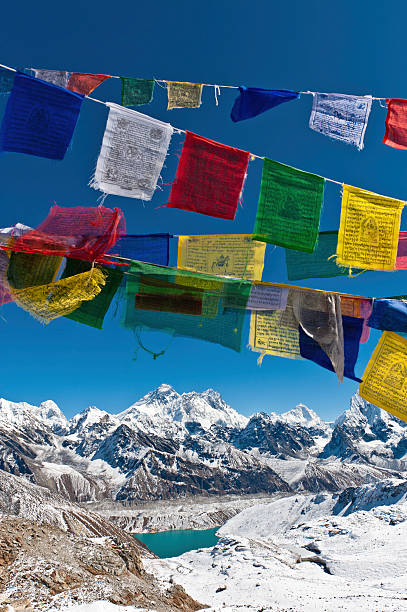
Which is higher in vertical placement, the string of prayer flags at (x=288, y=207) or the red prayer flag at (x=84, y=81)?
the red prayer flag at (x=84, y=81)

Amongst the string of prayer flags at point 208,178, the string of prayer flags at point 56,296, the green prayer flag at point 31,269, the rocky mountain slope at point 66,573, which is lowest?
the rocky mountain slope at point 66,573

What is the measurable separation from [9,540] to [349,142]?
1985 centimetres

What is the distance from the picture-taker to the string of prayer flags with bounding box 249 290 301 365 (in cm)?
528

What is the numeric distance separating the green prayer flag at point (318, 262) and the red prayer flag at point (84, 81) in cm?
→ 344

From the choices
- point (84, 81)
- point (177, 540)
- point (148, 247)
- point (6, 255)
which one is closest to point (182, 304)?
point (148, 247)

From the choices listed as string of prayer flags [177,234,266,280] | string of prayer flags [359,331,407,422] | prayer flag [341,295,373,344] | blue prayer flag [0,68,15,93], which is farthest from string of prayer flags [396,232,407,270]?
blue prayer flag [0,68,15,93]

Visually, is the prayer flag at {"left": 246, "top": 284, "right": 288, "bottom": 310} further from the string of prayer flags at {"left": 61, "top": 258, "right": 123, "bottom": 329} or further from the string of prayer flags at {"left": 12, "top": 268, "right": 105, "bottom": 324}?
the string of prayer flags at {"left": 12, "top": 268, "right": 105, "bottom": 324}

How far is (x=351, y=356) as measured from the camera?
5.41 m

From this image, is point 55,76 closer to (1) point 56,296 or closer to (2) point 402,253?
(1) point 56,296

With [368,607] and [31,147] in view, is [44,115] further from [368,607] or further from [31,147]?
[368,607]

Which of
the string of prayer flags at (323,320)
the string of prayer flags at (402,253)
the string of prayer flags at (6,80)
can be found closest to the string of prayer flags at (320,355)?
the string of prayer flags at (323,320)

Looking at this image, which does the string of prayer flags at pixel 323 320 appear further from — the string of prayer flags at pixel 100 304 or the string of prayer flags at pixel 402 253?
the string of prayer flags at pixel 100 304

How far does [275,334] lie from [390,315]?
1.55 meters

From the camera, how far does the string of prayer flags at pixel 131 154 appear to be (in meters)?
A: 4.74
